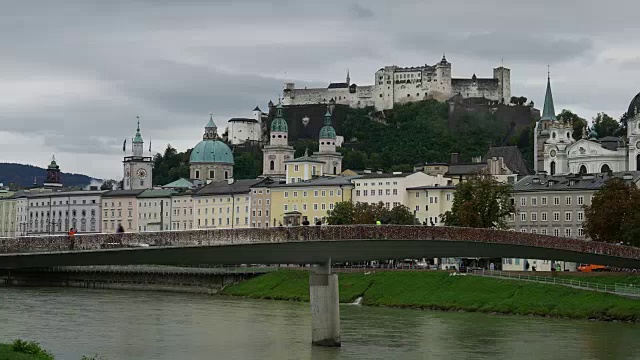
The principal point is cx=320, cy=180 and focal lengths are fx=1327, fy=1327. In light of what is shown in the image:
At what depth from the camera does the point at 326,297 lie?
53.0m

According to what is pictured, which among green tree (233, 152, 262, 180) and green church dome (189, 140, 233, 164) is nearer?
green church dome (189, 140, 233, 164)

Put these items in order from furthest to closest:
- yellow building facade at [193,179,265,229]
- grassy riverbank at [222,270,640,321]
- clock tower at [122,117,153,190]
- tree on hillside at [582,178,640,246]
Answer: clock tower at [122,117,153,190] < yellow building facade at [193,179,265,229] < tree on hillside at [582,178,640,246] < grassy riverbank at [222,270,640,321]

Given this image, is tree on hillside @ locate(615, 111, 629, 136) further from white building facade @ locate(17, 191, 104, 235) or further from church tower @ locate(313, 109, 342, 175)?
white building facade @ locate(17, 191, 104, 235)

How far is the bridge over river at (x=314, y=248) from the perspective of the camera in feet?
151

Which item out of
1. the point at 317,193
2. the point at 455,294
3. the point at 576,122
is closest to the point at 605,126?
the point at 576,122

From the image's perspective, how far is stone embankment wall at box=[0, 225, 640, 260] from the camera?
45906mm

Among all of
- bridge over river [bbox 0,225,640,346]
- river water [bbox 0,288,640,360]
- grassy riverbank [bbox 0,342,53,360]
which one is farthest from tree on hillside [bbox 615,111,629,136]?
grassy riverbank [bbox 0,342,53,360]

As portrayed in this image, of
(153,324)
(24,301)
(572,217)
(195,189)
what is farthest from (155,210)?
(153,324)

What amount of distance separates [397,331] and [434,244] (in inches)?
349

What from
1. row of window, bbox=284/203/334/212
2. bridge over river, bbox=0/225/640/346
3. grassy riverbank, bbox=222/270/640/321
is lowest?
grassy riverbank, bbox=222/270/640/321

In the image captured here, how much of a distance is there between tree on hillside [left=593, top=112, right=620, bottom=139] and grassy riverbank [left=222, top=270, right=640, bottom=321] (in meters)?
84.1

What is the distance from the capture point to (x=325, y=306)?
52969 mm

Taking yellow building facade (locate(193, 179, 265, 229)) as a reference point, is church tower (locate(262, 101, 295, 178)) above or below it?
above

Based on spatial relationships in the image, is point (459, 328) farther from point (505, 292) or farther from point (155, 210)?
point (155, 210)
